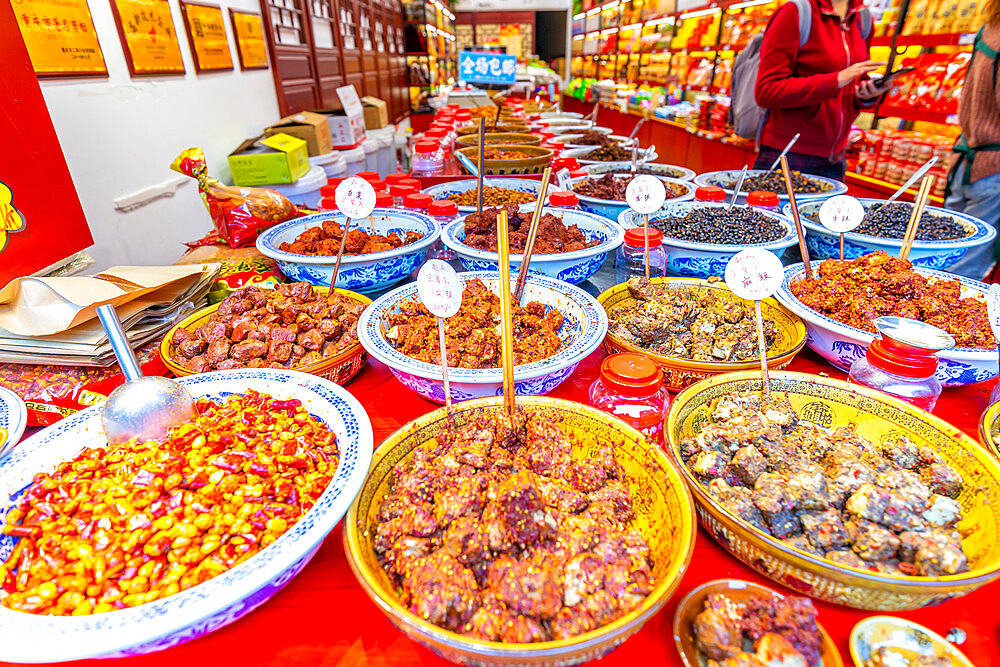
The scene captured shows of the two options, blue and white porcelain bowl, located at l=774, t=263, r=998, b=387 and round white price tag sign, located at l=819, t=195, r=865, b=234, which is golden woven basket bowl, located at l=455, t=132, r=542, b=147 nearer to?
round white price tag sign, located at l=819, t=195, r=865, b=234

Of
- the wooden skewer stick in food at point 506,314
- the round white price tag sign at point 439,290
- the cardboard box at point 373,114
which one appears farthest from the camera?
the cardboard box at point 373,114

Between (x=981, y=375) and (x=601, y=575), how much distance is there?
4.43ft

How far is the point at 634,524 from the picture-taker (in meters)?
0.96

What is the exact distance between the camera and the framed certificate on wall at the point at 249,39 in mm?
4250

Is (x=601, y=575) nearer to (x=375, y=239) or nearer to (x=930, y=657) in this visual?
(x=930, y=657)

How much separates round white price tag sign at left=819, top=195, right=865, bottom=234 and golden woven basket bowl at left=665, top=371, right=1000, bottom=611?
3.39 ft

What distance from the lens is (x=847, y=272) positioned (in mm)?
1666

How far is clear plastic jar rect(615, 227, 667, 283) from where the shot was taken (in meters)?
1.97

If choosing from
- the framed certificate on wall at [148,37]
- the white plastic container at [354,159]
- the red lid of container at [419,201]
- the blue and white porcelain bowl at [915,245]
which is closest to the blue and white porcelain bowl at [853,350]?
the blue and white porcelain bowl at [915,245]

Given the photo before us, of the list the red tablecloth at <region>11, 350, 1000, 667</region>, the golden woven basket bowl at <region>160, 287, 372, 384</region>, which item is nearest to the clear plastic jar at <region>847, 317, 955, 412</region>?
the red tablecloth at <region>11, 350, 1000, 667</region>

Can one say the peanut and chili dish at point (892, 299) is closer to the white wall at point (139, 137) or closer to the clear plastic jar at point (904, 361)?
the clear plastic jar at point (904, 361)

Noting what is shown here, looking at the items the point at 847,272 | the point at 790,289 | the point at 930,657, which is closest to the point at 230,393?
the point at 930,657

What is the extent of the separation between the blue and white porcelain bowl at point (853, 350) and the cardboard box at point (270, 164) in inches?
133

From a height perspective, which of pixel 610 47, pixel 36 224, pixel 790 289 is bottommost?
pixel 790 289
